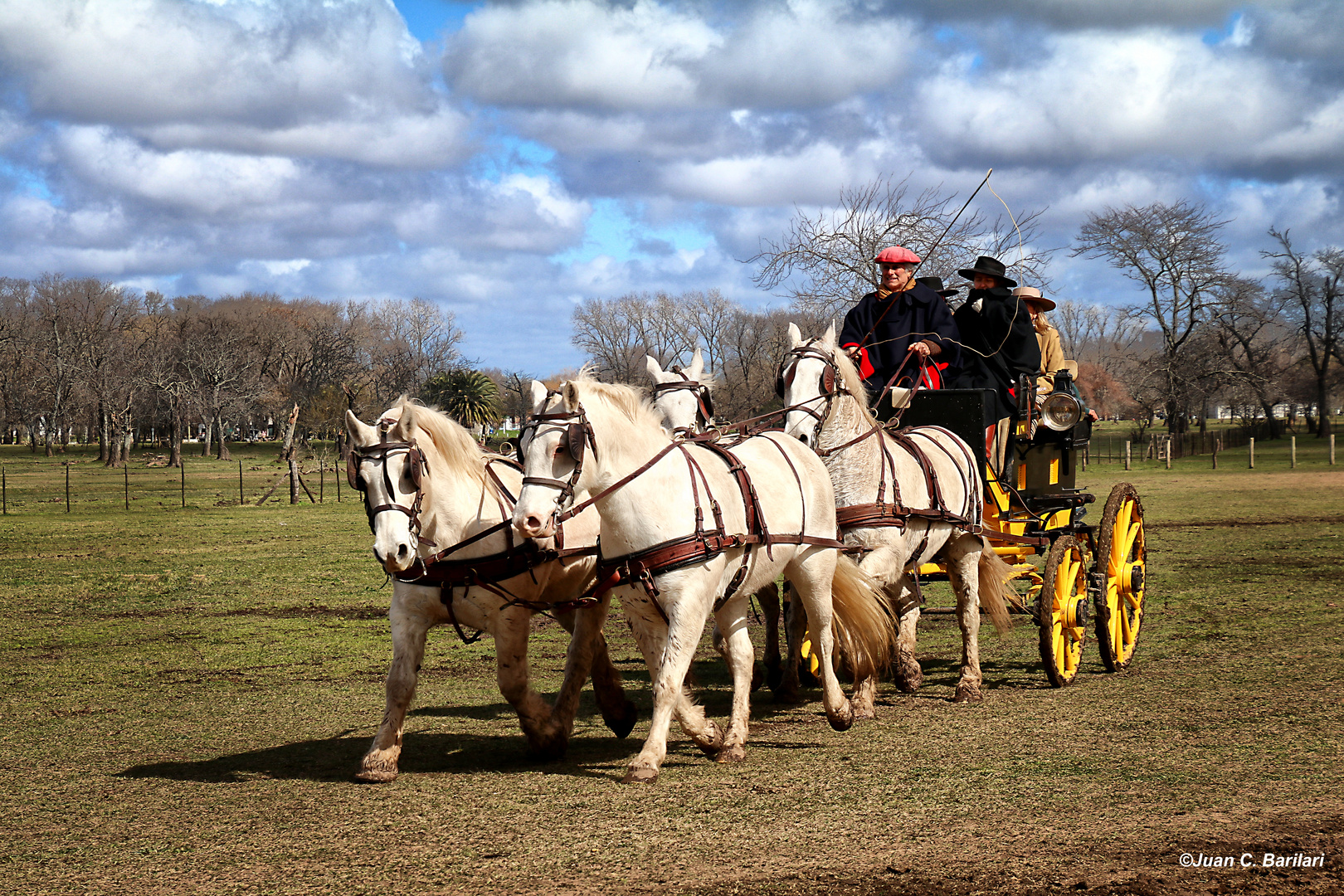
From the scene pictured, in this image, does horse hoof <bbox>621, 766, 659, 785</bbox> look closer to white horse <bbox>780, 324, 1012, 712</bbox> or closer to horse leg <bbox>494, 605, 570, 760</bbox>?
horse leg <bbox>494, 605, 570, 760</bbox>

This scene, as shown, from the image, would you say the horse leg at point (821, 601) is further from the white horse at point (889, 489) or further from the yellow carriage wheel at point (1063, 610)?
the yellow carriage wheel at point (1063, 610)

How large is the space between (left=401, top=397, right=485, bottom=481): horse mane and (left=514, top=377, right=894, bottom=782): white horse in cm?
73

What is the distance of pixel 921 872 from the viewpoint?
13.7 ft

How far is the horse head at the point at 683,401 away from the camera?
845cm

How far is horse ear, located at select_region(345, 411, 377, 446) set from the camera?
17.8 feet

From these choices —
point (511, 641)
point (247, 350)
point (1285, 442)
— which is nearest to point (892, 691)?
point (511, 641)

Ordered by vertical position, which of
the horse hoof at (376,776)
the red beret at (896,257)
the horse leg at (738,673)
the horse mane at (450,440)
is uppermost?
the red beret at (896,257)

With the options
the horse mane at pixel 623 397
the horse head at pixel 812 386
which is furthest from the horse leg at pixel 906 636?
the horse mane at pixel 623 397

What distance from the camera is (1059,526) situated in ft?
30.7

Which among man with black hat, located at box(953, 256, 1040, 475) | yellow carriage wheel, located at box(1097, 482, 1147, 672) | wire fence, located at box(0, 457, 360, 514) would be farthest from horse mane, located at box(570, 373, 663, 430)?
wire fence, located at box(0, 457, 360, 514)

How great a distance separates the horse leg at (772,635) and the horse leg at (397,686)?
311 centimetres

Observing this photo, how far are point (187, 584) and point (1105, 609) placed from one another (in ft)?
38.3

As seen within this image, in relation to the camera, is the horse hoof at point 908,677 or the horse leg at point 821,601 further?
the horse hoof at point 908,677

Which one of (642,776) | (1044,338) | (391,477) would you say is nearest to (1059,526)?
(1044,338)
